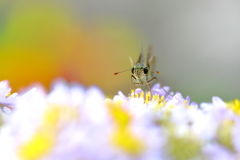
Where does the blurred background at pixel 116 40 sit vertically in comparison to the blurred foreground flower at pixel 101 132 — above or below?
above

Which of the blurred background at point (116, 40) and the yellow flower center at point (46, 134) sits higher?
the blurred background at point (116, 40)

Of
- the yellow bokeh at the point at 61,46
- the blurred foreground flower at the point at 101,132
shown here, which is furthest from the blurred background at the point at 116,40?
the blurred foreground flower at the point at 101,132

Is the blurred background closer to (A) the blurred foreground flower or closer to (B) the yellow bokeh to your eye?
(B) the yellow bokeh

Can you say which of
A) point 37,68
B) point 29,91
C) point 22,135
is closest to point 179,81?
point 37,68

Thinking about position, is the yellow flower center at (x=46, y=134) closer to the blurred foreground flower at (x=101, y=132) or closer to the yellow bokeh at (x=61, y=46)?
the blurred foreground flower at (x=101, y=132)

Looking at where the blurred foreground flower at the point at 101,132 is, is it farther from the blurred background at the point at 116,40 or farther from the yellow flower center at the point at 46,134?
the blurred background at the point at 116,40

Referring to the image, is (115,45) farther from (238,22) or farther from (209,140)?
(209,140)

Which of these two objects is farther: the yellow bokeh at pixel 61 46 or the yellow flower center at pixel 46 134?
the yellow bokeh at pixel 61 46

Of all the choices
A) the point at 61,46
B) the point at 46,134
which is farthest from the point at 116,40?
the point at 46,134
